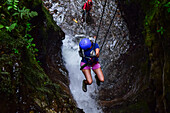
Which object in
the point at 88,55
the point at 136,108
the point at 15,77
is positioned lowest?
the point at 136,108

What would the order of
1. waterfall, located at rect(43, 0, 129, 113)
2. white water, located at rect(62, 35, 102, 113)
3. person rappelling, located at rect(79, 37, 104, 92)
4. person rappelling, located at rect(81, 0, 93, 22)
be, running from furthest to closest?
person rappelling, located at rect(81, 0, 93, 22) → waterfall, located at rect(43, 0, 129, 113) → white water, located at rect(62, 35, 102, 113) → person rappelling, located at rect(79, 37, 104, 92)

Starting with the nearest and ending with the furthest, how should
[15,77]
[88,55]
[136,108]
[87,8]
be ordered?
1. [15,77]
2. [88,55]
3. [136,108]
4. [87,8]

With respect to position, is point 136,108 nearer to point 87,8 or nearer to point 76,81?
point 76,81

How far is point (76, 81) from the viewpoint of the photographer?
7.32m

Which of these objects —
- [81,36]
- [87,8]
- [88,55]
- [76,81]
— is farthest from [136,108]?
[87,8]

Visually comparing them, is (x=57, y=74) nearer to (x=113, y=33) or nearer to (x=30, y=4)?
(x=30, y=4)

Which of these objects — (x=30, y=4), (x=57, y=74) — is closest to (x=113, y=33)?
(x=57, y=74)

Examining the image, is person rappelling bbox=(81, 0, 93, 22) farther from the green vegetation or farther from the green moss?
the green moss

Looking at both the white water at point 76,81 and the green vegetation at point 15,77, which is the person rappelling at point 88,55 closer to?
the white water at point 76,81

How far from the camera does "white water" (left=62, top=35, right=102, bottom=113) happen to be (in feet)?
21.1

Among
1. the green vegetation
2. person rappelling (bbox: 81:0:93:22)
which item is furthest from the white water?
the green vegetation

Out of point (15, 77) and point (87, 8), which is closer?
point (15, 77)

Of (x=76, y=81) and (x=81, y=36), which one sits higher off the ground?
(x=81, y=36)

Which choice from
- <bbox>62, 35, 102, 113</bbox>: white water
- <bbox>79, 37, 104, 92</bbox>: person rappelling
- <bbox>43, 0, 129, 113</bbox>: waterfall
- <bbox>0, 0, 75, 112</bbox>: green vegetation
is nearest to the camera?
<bbox>0, 0, 75, 112</bbox>: green vegetation
